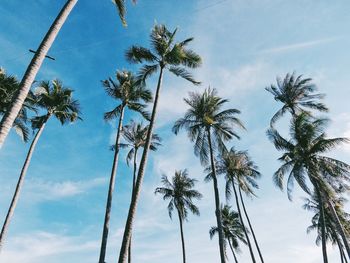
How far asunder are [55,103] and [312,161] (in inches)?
859

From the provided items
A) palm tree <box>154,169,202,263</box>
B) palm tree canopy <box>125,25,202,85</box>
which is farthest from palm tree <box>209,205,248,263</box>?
palm tree canopy <box>125,25,202,85</box>

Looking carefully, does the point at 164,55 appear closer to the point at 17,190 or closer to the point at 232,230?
the point at 17,190

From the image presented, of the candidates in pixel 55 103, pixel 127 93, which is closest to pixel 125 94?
pixel 127 93

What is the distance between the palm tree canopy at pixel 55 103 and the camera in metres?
22.1

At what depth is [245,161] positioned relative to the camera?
30391 mm

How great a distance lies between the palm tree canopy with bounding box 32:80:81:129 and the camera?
22.1 metres

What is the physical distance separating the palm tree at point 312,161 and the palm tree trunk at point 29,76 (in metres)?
19.8

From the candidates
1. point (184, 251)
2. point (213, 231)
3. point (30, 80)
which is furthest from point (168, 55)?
point (213, 231)

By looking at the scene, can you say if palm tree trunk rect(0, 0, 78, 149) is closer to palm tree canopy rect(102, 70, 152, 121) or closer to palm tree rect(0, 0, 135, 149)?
palm tree rect(0, 0, 135, 149)

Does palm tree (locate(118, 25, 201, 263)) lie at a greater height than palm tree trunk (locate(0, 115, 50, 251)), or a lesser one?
greater

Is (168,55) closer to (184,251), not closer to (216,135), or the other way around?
(216,135)

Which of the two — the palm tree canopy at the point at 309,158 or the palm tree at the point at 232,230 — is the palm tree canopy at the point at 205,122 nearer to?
the palm tree canopy at the point at 309,158

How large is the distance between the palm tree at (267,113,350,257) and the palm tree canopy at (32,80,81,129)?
1844 cm

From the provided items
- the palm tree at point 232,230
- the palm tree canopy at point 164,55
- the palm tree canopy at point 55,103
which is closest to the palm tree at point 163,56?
the palm tree canopy at point 164,55
